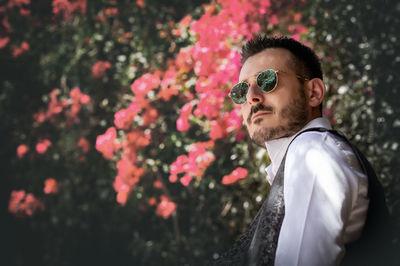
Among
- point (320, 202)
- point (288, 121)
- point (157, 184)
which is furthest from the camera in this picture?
point (157, 184)

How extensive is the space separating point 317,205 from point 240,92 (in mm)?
577

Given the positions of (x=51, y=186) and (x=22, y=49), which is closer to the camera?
(x=51, y=186)

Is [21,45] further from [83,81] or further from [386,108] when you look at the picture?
[386,108]

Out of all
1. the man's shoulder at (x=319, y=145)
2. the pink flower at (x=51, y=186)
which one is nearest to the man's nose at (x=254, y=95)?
the man's shoulder at (x=319, y=145)

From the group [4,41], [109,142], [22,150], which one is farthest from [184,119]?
[4,41]

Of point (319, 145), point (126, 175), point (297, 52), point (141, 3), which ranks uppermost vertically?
point (141, 3)

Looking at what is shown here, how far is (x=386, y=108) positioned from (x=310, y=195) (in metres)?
1.73

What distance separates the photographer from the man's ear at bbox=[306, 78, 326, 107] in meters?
1.21

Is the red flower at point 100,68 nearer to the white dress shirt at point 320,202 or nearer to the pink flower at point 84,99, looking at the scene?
the pink flower at point 84,99

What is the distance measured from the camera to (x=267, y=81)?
1.17 m

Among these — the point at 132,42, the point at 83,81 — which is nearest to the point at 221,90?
the point at 132,42

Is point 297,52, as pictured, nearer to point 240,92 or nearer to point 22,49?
point 240,92

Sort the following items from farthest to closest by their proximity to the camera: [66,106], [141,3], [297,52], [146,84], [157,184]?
[66,106] < [141,3] < [157,184] < [146,84] < [297,52]

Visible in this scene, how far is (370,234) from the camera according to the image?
3.03 feet
